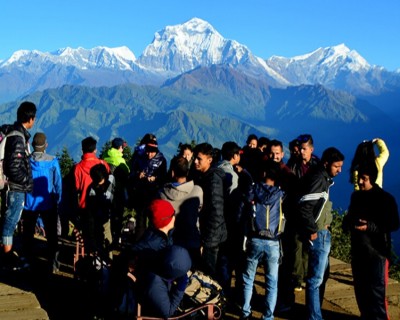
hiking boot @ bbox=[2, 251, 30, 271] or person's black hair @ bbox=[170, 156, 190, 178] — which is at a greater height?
person's black hair @ bbox=[170, 156, 190, 178]

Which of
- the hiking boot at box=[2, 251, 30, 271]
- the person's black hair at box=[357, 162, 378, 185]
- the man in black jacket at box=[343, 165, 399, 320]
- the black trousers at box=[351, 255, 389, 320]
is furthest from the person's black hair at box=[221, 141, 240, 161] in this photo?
the hiking boot at box=[2, 251, 30, 271]

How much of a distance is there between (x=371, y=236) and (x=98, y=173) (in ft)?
13.0

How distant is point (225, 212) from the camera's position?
6895 millimetres

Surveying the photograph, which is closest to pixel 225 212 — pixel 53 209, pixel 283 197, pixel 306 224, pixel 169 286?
pixel 283 197

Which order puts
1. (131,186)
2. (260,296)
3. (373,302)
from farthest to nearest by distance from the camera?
(131,186) < (260,296) < (373,302)

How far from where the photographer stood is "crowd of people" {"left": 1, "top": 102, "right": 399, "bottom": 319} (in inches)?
199

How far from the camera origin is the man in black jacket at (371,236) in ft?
18.0

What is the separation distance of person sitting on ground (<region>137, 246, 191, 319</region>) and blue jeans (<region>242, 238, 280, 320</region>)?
136 cm

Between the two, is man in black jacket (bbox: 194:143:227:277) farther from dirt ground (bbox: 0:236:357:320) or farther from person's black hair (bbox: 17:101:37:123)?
person's black hair (bbox: 17:101:37:123)

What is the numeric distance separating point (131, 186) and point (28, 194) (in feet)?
5.67

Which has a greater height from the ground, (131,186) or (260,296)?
(131,186)

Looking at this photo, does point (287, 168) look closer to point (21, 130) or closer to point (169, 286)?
point (169, 286)

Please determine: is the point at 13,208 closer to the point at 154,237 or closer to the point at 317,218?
the point at 154,237

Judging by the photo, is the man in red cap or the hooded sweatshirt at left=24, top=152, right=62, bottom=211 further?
the hooded sweatshirt at left=24, top=152, right=62, bottom=211
